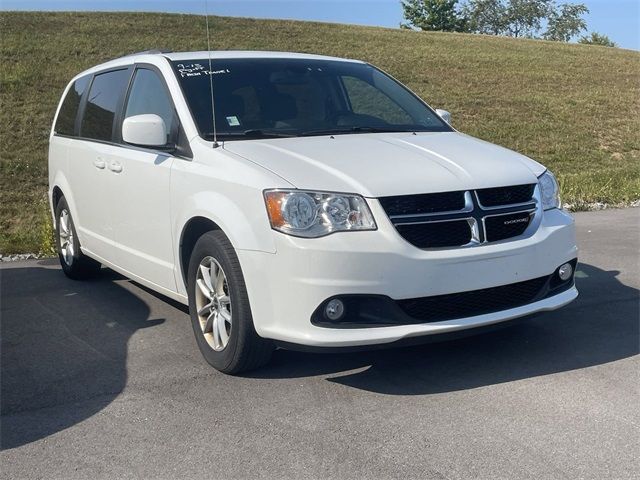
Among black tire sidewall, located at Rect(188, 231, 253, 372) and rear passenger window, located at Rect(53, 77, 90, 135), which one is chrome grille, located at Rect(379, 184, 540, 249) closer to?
black tire sidewall, located at Rect(188, 231, 253, 372)

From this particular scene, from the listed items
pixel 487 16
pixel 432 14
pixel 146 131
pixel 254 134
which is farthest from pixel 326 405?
pixel 487 16

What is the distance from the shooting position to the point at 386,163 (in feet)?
14.0

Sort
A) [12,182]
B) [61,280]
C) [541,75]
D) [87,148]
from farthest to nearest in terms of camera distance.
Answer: [541,75]
[12,182]
[61,280]
[87,148]

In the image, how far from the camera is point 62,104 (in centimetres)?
732

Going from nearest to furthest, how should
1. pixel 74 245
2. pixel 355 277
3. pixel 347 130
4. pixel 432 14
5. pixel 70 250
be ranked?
pixel 355 277 < pixel 347 130 < pixel 74 245 < pixel 70 250 < pixel 432 14

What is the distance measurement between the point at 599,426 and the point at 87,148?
4.23 metres

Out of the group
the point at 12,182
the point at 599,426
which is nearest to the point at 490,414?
the point at 599,426

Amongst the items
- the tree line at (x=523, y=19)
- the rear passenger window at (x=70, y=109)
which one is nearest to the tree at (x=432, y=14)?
the tree line at (x=523, y=19)

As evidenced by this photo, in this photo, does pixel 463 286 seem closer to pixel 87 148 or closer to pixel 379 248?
pixel 379 248

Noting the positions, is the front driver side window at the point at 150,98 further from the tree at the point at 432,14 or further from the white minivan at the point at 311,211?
the tree at the point at 432,14

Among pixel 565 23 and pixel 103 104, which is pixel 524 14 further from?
pixel 103 104

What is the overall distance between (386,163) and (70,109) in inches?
Result: 148

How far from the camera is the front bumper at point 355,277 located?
12.7ft

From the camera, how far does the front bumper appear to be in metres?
3.88
